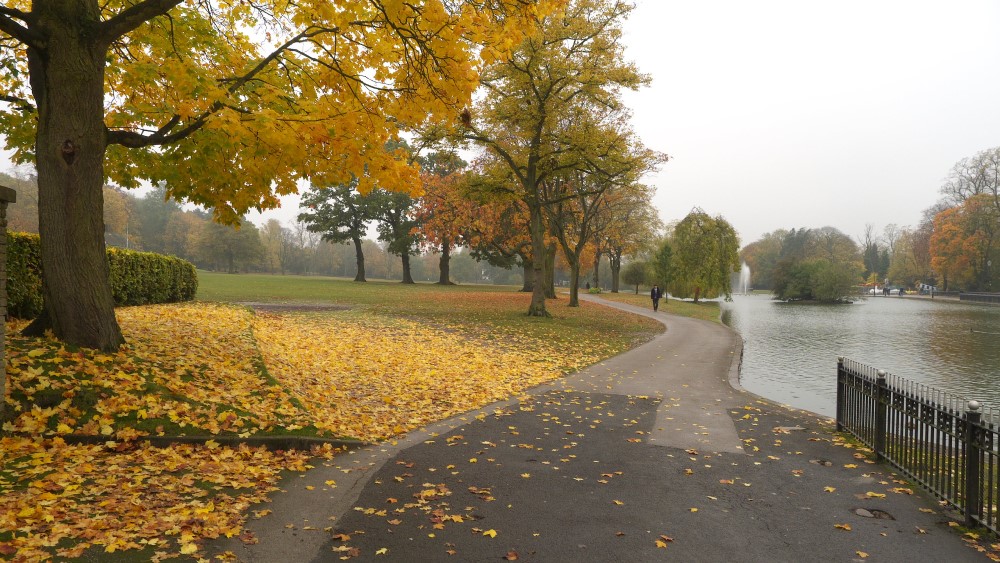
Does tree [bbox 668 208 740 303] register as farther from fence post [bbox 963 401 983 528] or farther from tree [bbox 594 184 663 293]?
fence post [bbox 963 401 983 528]

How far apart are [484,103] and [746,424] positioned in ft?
63.0

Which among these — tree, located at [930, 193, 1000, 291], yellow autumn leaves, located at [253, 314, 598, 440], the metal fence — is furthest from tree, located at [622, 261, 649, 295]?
the metal fence

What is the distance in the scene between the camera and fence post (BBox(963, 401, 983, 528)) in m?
4.89

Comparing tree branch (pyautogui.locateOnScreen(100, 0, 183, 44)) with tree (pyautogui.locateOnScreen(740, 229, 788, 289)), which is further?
tree (pyautogui.locateOnScreen(740, 229, 788, 289))

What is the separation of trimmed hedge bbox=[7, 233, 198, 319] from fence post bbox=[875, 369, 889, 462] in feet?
37.0

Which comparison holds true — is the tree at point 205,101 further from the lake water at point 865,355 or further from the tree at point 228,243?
the tree at point 228,243

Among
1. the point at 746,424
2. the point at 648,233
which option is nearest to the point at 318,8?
the point at 746,424

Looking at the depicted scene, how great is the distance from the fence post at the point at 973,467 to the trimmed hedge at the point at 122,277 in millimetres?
11378

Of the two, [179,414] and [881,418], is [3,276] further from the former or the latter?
[881,418]

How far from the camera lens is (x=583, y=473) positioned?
589cm

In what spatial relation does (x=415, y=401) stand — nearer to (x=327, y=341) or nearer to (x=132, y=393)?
(x=132, y=393)

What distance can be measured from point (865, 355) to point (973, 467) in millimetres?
16908

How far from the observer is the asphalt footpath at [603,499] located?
167 inches

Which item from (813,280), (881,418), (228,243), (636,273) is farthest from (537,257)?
(228,243)
